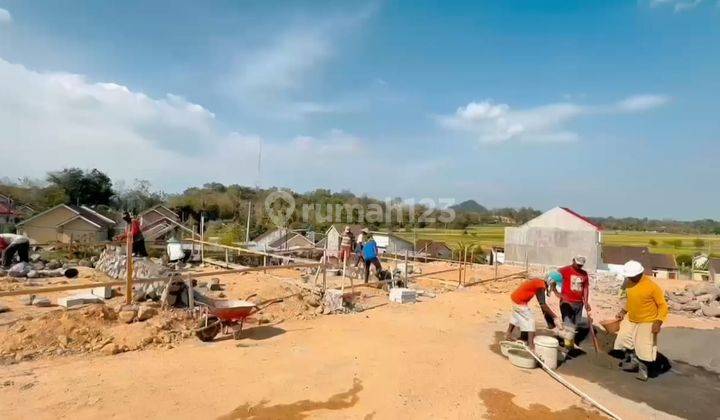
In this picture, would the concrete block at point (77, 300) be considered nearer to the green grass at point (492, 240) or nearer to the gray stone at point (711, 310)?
the gray stone at point (711, 310)

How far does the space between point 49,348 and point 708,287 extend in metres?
16.4

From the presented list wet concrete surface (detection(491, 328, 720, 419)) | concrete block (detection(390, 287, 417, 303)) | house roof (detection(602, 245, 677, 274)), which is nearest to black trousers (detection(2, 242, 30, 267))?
concrete block (detection(390, 287, 417, 303))

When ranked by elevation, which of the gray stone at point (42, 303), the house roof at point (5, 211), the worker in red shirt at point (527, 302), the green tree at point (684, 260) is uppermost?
the house roof at point (5, 211)

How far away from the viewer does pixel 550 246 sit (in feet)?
73.4

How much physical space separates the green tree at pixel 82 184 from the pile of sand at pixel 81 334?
53.5 metres

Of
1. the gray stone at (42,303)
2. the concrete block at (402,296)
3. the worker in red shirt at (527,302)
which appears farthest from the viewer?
the concrete block at (402,296)

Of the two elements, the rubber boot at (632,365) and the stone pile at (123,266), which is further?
the stone pile at (123,266)

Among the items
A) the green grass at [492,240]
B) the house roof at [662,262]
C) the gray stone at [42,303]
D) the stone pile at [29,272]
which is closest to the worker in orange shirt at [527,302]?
the gray stone at [42,303]

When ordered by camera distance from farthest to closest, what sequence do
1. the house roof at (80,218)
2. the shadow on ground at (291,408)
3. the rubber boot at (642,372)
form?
the house roof at (80,218)
the rubber boot at (642,372)
the shadow on ground at (291,408)

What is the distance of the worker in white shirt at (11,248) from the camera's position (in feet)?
41.0

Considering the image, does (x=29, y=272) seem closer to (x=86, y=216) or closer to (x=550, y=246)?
(x=550, y=246)

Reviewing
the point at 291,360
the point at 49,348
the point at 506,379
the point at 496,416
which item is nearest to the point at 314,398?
the point at 291,360

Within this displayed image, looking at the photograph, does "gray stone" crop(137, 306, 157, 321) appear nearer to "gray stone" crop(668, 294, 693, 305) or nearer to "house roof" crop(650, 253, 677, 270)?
"gray stone" crop(668, 294, 693, 305)

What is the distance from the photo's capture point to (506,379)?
5.42m
